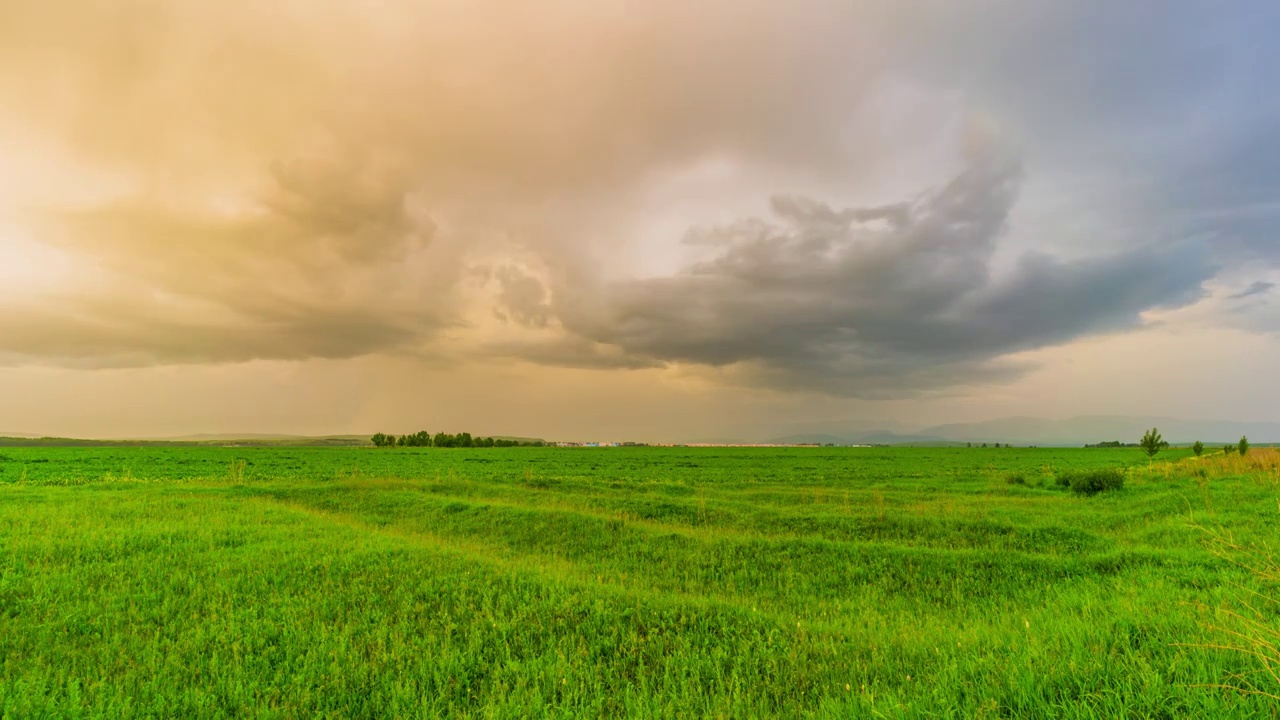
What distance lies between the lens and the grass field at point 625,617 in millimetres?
5918

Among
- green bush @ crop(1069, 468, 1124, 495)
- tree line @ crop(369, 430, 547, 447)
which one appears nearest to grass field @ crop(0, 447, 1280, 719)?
green bush @ crop(1069, 468, 1124, 495)

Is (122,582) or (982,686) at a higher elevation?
(982,686)

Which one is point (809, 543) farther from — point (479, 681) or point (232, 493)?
point (232, 493)

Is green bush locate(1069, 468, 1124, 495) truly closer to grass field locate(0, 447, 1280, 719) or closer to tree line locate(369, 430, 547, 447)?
grass field locate(0, 447, 1280, 719)

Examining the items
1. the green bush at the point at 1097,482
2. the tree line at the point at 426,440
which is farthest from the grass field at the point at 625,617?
the tree line at the point at 426,440

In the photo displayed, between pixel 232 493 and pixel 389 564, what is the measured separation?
2233 centimetres

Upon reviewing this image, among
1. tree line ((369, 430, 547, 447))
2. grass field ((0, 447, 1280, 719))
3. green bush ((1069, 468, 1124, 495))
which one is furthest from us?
tree line ((369, 430, 547, 447))

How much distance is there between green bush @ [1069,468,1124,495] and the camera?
92.6 ft

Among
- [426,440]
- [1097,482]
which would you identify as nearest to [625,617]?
[1097,482]

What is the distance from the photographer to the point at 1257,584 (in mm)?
8445

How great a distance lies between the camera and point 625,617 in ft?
29.1

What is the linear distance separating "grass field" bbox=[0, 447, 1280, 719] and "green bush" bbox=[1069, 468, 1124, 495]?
10560mm

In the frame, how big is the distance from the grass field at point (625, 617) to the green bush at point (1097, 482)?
10.6m

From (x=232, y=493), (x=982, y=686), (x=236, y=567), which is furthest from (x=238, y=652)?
(x=232, y=493)
